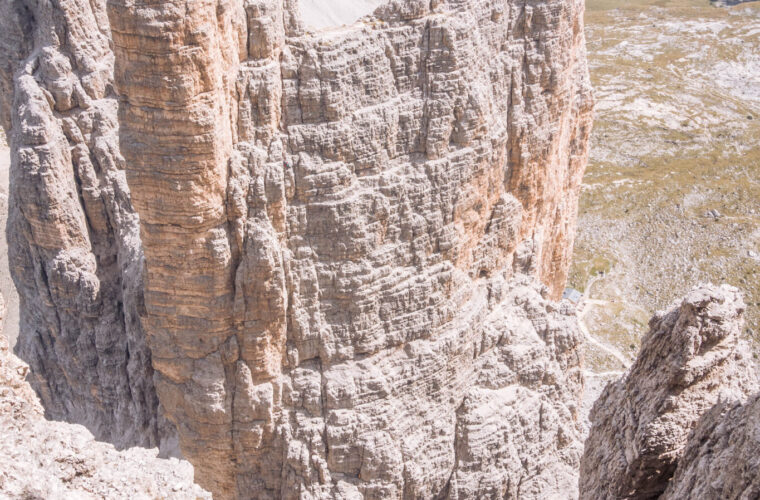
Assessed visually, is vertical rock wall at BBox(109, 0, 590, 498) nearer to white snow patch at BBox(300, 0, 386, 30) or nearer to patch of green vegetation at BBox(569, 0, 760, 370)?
white snow patch at BBox(300, 0, 386, 30)

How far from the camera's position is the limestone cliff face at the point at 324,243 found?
23125 millimetres

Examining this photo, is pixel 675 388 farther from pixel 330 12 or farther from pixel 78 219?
pixel 78 219

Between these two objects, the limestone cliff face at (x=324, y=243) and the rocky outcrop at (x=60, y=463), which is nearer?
the rocky outcrop at (x=60, y=463)

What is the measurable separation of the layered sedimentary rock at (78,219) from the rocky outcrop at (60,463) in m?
17.4

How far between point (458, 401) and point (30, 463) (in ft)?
76.2

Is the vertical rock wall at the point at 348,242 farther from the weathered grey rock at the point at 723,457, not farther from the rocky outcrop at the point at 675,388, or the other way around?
the weathered grey rock at the point at 723,457

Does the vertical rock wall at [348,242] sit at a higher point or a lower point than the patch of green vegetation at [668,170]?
higher

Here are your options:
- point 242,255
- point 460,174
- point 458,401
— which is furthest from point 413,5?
point 458,401

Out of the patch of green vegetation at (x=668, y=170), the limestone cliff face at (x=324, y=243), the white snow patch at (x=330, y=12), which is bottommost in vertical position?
the patch of green vegetation at (x=668, y=170)

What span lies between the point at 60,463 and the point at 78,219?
22.2 m

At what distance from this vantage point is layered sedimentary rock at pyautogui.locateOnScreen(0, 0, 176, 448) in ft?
95.3

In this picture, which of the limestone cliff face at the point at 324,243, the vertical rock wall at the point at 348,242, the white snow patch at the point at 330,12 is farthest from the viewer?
the white snow patch at the point at 330,12

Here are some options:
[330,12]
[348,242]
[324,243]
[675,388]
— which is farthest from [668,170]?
[675,388]

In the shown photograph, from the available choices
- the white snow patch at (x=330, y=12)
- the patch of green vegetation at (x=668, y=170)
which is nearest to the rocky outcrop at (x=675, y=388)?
the white snow patch at (x=330, y=12)
